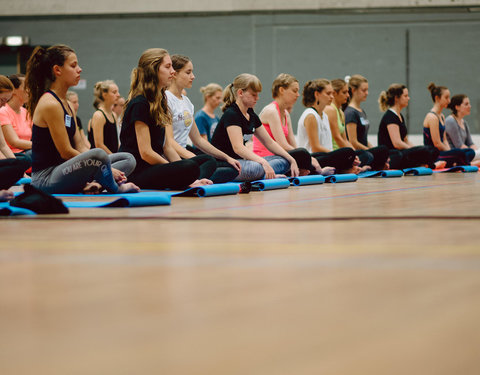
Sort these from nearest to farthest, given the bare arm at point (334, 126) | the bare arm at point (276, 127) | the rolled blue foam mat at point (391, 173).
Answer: the bare arm at point (276, 127)
the rolled blue foam mat at point (391, 173)
the bare arm at point (334, 126)

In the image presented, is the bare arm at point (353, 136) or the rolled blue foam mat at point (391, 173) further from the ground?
the bare arm at point (353, 136)

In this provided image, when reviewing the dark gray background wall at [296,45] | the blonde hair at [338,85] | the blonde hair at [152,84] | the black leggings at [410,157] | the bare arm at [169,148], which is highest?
the dark gray background wall at [296,45]

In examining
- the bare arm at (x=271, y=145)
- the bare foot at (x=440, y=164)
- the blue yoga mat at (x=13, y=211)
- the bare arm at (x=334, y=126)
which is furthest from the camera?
the bare foot at (x=440, y=164)

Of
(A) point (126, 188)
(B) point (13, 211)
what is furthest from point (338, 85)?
(B) point (13, 211)

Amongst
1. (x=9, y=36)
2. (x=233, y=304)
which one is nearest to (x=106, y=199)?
(x=233, y=304)

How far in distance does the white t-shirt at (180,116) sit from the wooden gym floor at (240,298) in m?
2.53

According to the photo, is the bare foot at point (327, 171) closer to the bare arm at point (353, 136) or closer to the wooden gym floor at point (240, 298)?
the bare arm at point (353, 136)

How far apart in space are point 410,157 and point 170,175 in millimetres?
3988

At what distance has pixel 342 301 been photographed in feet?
3.58

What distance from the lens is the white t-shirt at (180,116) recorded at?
15.8 feet

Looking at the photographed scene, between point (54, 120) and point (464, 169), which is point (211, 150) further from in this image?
point (464, 169)

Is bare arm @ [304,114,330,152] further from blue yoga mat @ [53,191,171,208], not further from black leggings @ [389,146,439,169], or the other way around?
blue yoga mat @ [53,191,171,208]

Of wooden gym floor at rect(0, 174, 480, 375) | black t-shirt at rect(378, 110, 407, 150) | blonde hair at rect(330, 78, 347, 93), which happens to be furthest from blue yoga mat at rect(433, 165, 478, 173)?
wooden gym floor at rect(0, 174, 480, 375)

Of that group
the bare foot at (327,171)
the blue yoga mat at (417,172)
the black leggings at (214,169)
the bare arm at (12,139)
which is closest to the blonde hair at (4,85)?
the bare arm at (12,139)
